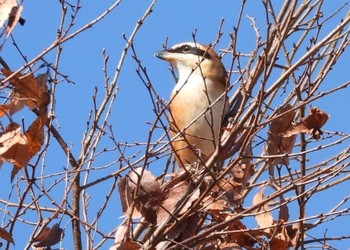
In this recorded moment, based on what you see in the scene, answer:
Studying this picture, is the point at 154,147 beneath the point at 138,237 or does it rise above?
above

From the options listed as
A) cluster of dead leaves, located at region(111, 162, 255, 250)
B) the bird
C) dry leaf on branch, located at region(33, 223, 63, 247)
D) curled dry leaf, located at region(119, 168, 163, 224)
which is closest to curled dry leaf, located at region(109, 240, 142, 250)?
cluster of dead leaves, located at region(111, 162, 255, 250)

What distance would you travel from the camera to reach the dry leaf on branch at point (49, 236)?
3305 millimetres

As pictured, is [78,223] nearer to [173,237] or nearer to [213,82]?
[173,237]

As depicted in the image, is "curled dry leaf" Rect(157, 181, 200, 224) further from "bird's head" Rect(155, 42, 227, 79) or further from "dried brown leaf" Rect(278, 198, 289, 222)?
"bird's head" Rect(155, 42, 227, 79)

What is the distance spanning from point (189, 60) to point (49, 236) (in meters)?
2.69

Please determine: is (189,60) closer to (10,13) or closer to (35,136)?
(35,136)

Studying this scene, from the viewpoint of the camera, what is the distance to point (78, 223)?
136 inches

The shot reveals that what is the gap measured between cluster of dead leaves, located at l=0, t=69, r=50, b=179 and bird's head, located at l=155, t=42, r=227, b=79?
291 cm

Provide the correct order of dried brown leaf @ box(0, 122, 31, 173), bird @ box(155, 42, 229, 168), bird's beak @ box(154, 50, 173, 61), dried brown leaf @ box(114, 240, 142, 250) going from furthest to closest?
bird's beak @ box(154, 50, 173, 61) < bird @ box(155, 42, 229, 168) < dried brown leaf @ box(114, 240, 142, 250) < dried brown leaf @ box(0, 122, 31, 173)

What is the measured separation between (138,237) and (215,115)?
1.89 meters

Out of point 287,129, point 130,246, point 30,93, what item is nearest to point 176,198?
point 130,246

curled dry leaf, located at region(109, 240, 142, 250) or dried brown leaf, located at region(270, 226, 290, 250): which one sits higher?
dried brown leaf, located at region(270, 226, 290, 250)

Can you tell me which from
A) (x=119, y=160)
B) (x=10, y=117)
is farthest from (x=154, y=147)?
(x=10, y=117)

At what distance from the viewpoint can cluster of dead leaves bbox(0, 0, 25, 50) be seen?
2.56m
